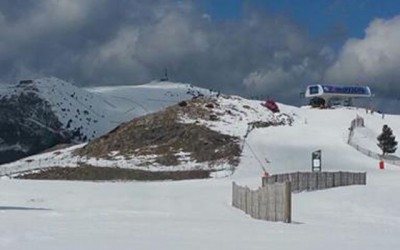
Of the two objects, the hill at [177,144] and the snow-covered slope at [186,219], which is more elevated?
the hill at [177,144]

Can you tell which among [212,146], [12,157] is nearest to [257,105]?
[212,146]

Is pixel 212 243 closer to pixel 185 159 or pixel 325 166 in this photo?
pixel 325 166

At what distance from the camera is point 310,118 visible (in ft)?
415

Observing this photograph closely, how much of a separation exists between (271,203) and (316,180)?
66.2 ft

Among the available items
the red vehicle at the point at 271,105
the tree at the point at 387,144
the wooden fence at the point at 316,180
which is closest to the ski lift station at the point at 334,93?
the red vehicle at the point at 271,105

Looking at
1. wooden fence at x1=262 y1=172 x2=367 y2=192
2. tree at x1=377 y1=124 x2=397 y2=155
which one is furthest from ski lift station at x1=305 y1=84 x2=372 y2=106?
wooden fence at x1=262 y1=172 x2=367 y2=192

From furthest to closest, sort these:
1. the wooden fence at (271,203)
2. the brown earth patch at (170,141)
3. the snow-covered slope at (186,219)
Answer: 1. the brown earth patch at (170,141)
2. the wooden fence at (271,203)
3. the snow-covered slope at (186,219)

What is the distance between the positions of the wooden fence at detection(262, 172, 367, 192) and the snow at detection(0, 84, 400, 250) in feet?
9.56

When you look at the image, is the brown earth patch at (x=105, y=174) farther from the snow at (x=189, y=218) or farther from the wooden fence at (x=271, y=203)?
the wooden fence at (x=271, y=203)

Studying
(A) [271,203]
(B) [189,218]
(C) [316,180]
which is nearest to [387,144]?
(C) [316,180]

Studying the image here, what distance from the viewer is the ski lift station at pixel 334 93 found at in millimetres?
151875

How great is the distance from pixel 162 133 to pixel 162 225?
278ft

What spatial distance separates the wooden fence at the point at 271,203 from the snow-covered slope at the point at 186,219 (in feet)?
2.21

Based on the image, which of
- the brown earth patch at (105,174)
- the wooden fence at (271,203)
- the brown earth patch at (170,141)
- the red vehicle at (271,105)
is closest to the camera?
the wooden fence at (271,203)
